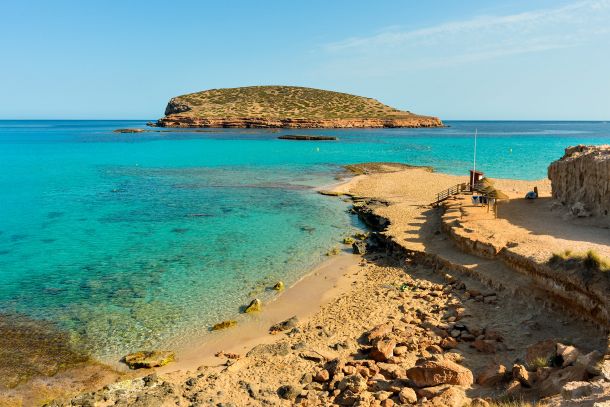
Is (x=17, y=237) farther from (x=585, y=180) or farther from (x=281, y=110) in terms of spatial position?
(x=281, y=110)

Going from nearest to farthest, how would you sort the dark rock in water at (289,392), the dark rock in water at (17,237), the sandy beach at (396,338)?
the sandy beach at (396,338)
the dark rock in water at (289,392)
the dark rock in water at (17,237)

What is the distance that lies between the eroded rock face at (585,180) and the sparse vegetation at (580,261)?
8120 mm

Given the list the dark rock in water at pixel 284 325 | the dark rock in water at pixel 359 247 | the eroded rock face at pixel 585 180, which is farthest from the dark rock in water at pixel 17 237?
the eroded rock face at pixel 585 180

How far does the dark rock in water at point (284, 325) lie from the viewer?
15.1m

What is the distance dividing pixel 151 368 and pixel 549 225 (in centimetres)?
1887

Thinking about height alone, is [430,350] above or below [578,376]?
below

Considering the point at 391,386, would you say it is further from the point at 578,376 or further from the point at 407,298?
the point at 407,298

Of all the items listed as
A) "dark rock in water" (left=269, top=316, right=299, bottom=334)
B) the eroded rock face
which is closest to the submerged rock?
"dark rock in water" (left=269, top=316, right=299, bottom=334)

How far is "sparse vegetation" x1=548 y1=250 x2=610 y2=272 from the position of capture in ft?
43.2

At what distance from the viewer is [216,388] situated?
37.5 ft

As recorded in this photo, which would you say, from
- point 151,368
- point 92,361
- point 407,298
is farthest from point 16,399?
point 407,298

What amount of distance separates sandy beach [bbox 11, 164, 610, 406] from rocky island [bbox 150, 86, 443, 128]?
118 metres

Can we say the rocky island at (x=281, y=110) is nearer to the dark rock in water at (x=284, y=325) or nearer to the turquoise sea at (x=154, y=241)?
the turquoise sea at (x=154, y=241)

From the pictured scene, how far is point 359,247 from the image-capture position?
75.5ft
